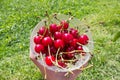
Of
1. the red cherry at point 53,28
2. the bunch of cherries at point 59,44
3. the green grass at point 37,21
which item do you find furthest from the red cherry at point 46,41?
the green grass at point 37,21

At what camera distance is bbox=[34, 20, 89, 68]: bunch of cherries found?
142cm

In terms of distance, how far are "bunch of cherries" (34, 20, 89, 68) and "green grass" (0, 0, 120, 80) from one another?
1.14 feet

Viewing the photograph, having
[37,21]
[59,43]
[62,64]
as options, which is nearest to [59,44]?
[59,43]

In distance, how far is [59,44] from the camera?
1409 mm

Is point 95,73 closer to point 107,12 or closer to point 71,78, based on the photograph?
point 71,78

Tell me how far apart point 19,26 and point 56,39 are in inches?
53.0

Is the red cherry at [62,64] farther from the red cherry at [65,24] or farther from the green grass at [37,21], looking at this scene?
the green grass at [37,21]

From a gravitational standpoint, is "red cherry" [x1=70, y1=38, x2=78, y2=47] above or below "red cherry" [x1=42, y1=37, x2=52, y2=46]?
below

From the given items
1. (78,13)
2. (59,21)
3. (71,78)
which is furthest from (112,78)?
(78,13)

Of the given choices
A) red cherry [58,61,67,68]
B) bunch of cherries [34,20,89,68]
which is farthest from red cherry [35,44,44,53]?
red cherry [58,61,67,68]

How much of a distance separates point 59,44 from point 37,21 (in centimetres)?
146

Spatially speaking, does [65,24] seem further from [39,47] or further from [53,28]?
[39,47]

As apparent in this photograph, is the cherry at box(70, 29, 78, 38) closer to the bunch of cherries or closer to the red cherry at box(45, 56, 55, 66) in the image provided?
the bunch of cherries

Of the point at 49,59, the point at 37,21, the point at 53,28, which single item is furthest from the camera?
the point at 37,21
